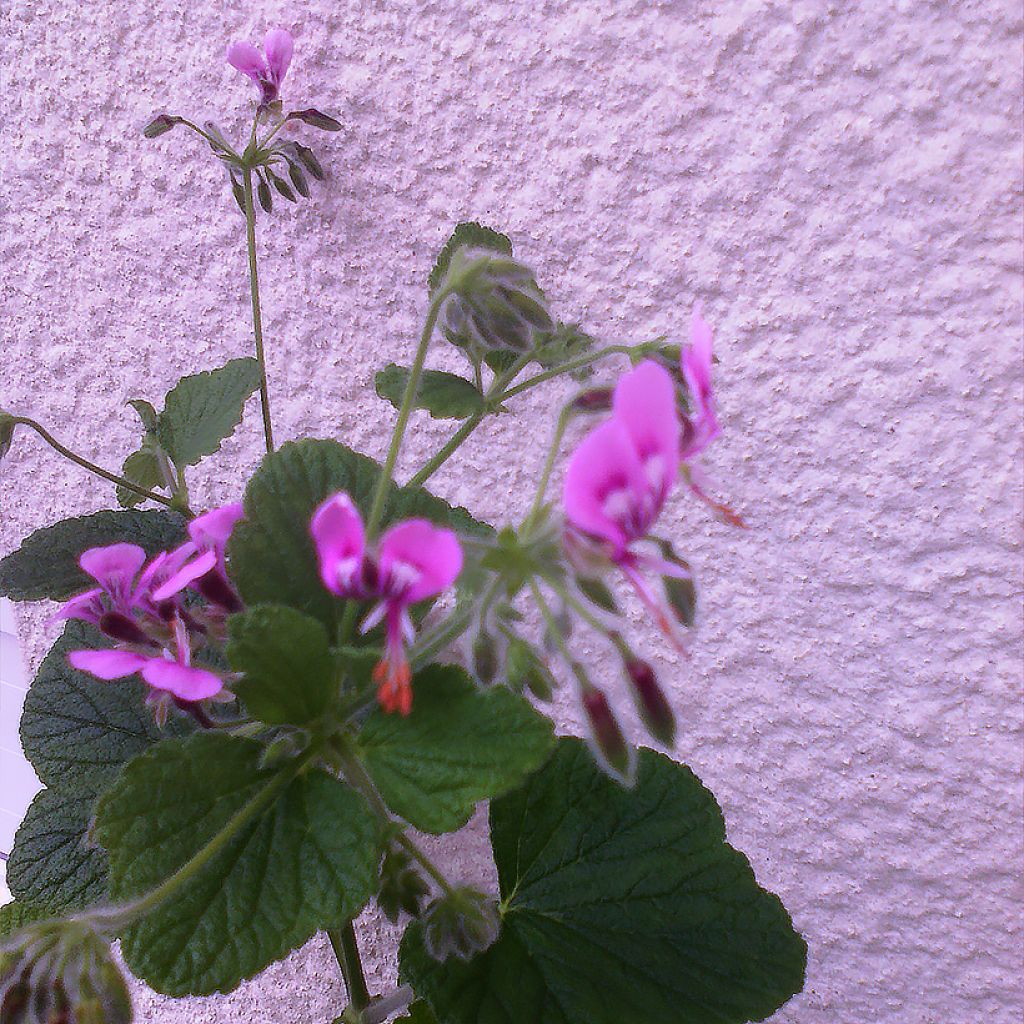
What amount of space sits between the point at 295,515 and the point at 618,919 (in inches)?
10.3

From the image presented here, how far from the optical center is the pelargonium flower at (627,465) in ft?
0.78

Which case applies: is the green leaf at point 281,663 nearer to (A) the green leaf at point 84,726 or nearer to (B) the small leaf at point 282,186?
(A) the green leaf at point 84,726

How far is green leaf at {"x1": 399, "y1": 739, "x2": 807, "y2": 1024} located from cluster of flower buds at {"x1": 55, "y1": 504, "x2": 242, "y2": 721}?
0.16 m

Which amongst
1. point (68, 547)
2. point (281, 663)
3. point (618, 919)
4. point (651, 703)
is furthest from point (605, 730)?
point (68, 547)

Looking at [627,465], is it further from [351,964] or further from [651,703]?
[351,964]

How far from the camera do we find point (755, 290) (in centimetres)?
54

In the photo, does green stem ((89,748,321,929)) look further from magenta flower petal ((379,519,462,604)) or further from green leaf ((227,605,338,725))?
magenta flower petal ((379,519,462,604))

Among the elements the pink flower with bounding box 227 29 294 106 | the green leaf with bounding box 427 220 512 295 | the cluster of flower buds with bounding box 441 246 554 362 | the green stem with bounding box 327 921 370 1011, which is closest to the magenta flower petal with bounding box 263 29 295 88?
the pink flower with bounding box 227 29 294 106

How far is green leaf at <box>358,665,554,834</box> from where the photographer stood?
342mm

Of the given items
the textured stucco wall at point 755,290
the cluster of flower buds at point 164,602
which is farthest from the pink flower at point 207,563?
the textured stucco wall at point 755,290

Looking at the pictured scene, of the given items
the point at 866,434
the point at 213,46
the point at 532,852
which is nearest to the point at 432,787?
the point at 532,852

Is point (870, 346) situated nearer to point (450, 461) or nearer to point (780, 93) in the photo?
point (780, 93)

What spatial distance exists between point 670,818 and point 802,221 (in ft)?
1.04

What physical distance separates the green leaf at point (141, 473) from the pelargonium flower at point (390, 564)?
1.16 ft
